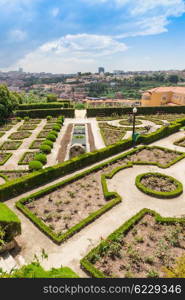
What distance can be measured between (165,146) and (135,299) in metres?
19.4

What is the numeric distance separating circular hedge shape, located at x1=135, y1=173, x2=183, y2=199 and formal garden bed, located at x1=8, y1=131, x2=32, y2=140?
17.6m

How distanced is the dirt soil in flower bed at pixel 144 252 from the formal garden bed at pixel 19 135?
20.6 m

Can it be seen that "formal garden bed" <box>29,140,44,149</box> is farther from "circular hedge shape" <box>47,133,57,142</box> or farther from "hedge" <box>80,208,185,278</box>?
"hedge" <box>80,208,185,278</box>

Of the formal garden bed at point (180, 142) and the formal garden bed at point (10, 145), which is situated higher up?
the formal garden bed at point (180, 142)

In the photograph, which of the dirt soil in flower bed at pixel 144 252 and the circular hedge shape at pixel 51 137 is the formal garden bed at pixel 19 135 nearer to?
the circular hedge shape at pixel 51 137

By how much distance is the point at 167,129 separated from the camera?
2544 centimetres

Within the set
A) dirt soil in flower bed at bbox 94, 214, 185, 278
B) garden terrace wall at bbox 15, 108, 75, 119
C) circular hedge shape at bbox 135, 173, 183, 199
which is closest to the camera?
dirt soil in flower bed at bbox 94, 214, 185, 278

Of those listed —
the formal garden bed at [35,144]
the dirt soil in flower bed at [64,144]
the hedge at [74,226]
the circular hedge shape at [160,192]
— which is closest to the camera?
the hedge at [74,226]

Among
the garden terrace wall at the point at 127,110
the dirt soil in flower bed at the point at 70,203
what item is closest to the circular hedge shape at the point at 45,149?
the dirt soil in flower bed at the point at 70,203

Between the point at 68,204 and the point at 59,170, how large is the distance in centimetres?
389

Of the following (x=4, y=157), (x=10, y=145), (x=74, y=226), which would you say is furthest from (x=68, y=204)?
(x=10, y=145)

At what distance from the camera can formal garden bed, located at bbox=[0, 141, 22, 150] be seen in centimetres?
2243

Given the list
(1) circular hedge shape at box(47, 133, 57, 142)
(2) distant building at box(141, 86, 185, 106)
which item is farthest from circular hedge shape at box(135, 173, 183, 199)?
(2) distant building at box(141, 86, 185, 106)

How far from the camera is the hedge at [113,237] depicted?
7817 millimetres
